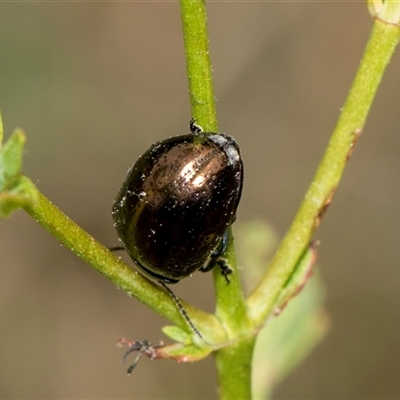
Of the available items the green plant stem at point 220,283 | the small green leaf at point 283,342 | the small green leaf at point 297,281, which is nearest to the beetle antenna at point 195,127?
the green plant stem at point 220,283

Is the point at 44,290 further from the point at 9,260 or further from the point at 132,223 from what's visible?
the point at 132,223

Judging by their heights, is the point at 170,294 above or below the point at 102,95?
above

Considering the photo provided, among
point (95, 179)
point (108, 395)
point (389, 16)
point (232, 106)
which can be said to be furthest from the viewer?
point (232, 106)

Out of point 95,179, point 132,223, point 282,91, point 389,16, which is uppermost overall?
point 389,16

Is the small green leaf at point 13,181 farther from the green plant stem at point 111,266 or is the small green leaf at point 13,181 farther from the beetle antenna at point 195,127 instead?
the beetle antenna at point 195,127

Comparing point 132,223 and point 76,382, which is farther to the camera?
point 76,382

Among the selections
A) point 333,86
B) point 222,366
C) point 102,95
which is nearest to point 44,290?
point 102,95

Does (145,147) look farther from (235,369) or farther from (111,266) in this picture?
(111,266)
